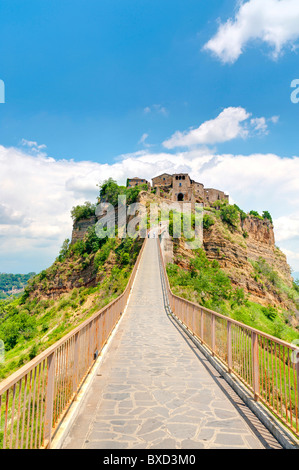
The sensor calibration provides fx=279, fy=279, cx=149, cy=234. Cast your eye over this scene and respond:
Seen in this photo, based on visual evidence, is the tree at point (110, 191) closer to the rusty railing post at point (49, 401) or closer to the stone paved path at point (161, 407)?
the stone paved path at point (161, 407)

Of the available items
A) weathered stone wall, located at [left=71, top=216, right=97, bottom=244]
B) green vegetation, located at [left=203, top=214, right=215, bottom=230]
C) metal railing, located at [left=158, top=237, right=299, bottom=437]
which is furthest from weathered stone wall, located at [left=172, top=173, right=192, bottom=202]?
metal railing, located at [left=158, top=237, right=299, bottom=437]

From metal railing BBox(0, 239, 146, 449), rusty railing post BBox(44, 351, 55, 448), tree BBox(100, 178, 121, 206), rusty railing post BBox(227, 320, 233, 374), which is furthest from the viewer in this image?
tree BBox(100, 178, 121, 206)

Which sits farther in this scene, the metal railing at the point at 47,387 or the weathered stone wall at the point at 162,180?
the weathered stone wall at the point at 162,180

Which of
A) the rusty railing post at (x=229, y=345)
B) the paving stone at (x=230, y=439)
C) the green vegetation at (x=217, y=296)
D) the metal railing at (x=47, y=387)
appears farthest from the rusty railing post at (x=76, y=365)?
the green vegetation at (x=217, y=296)

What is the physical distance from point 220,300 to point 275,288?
76.9 feet

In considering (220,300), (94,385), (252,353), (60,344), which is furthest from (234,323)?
(220,300)

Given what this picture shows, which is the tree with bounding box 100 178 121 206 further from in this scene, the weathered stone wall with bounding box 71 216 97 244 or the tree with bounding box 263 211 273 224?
the tree with bounding box 263 211 273 224

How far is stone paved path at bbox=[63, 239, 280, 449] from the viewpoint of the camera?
4004 millimetres

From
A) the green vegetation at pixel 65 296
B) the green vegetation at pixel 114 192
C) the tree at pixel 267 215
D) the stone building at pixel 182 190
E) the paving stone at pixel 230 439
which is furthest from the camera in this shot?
the tree at pixel 267 215

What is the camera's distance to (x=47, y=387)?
147 inches

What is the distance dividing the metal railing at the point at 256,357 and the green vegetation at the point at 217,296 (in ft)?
49.2

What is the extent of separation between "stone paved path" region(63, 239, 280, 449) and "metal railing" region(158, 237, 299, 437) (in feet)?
1.41

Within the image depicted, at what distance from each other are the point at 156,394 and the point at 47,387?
2.75 meters

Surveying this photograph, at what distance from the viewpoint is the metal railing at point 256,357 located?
4.16m
